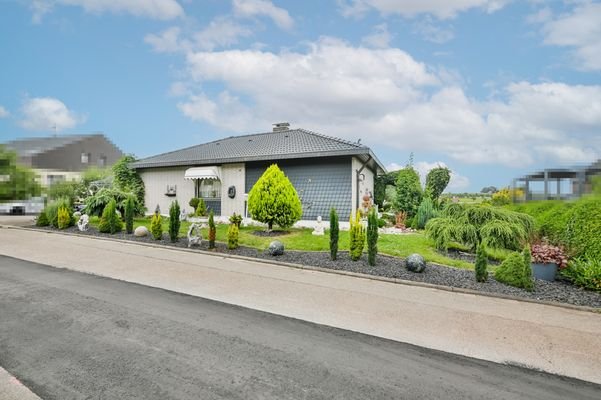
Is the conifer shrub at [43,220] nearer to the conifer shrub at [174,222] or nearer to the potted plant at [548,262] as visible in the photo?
the conifer shrub at [174,222]

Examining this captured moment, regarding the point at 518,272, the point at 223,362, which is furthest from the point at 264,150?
the point at 223,362

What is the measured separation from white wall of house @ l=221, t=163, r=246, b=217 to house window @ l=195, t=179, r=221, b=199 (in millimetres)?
498

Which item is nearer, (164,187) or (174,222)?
(174,222)

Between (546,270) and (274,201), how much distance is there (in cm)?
860

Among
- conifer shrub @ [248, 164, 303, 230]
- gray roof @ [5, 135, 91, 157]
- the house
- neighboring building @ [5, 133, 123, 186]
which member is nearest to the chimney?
the house

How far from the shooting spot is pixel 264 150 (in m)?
16.4

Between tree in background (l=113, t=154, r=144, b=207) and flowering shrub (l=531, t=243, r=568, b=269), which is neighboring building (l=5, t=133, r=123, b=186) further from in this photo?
flowering shrub (l=531, t=243, r=568, b=269)

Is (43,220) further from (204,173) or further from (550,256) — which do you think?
(550,256)

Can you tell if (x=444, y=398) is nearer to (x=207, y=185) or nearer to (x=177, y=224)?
(x=177, y=224)

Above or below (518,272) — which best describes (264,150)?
above

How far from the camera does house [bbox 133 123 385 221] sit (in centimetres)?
1445

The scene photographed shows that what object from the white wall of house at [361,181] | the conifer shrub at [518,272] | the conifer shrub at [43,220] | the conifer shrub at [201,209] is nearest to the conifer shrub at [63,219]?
the conifer shrub at [43,220]

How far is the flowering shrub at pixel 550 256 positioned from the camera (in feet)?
25.6

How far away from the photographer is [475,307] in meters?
5.69
